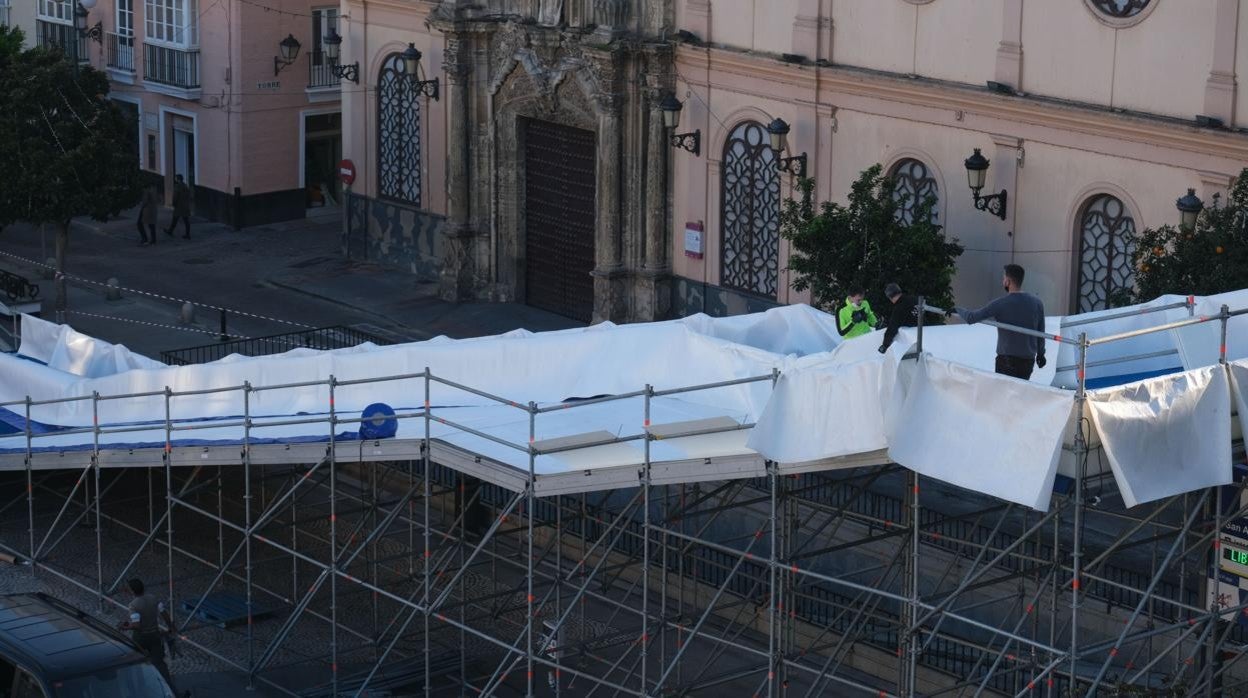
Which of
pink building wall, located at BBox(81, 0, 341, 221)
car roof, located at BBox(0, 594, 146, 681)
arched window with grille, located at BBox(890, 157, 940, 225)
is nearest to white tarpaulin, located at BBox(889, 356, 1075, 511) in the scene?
car roof, located at BBox(0, 594, 146, 681)

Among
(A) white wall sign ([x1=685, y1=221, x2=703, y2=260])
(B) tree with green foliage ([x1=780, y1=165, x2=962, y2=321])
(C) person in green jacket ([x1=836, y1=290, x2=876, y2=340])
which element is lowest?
(A) white wall sign ([x1=685, y1=221, x2=703, y2=260])

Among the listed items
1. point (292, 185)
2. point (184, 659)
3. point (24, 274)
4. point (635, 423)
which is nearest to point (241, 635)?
point (184, 659)

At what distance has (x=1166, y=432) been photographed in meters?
16.1

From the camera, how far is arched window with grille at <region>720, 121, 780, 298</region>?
31922 mm

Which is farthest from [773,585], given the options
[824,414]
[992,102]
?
[992,102]

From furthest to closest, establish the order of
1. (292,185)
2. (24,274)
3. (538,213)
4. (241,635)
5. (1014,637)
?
(292,185)
(24,274)
(538,213)
(241,635)
(1014,637)

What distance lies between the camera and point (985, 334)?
19.3 metres

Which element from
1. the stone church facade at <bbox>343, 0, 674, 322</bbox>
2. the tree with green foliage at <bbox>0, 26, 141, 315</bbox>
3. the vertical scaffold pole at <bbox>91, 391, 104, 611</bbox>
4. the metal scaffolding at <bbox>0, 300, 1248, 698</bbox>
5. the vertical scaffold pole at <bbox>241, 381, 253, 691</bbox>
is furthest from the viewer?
the tree with green foliage at <bbox>0, 26, 141, 315</bbox>

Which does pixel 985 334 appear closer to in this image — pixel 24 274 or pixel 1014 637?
pixel 1014 637

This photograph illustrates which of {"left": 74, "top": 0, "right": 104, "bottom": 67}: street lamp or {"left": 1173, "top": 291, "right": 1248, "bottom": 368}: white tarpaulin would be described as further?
{"left": 74, "top": 0, "right": 104, "bottom": 67}: street lamp

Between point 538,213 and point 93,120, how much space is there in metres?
7.60

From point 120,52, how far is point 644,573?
2964 centimetres

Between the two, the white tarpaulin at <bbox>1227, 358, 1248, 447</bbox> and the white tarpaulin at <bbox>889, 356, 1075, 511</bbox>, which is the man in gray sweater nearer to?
the white tarpaulin at <bbox>889, 356, 1075, 511</bbox>

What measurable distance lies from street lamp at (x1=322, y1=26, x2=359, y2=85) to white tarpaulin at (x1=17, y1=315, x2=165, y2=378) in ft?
41.0
